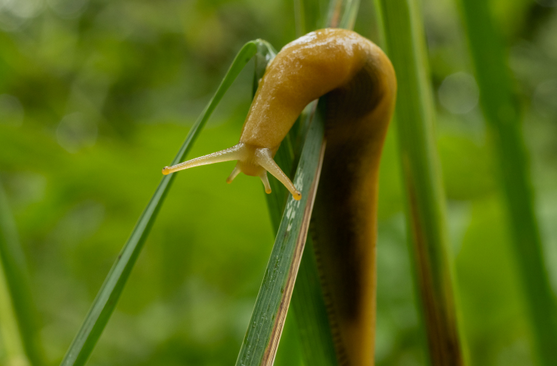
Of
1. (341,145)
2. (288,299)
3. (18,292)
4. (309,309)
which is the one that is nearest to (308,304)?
(309,309)

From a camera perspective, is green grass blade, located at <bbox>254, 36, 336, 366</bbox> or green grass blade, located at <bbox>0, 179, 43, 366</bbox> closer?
green grass blade, located at <bbox>254, 36, 336, 366</bbox>

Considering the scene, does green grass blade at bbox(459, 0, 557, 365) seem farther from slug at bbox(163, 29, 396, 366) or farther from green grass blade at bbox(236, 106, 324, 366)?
green grass blade at bbox(236, 106, 324, 366)

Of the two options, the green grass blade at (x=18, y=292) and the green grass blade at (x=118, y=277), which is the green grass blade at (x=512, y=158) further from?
the green grass blade at (x=18, y=292)

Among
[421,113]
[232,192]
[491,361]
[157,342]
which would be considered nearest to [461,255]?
[491,361]

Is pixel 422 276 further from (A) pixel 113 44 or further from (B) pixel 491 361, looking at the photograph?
(A) pixel 113 44

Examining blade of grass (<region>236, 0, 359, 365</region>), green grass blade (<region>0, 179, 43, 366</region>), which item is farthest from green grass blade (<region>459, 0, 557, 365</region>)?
green grass blade (<region>0, 179, 43, 366</region>)

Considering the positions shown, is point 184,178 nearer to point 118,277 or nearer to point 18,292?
point 18,292

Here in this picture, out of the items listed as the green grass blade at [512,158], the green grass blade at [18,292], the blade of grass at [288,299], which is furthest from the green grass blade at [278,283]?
the green grass blade at [18,292]
